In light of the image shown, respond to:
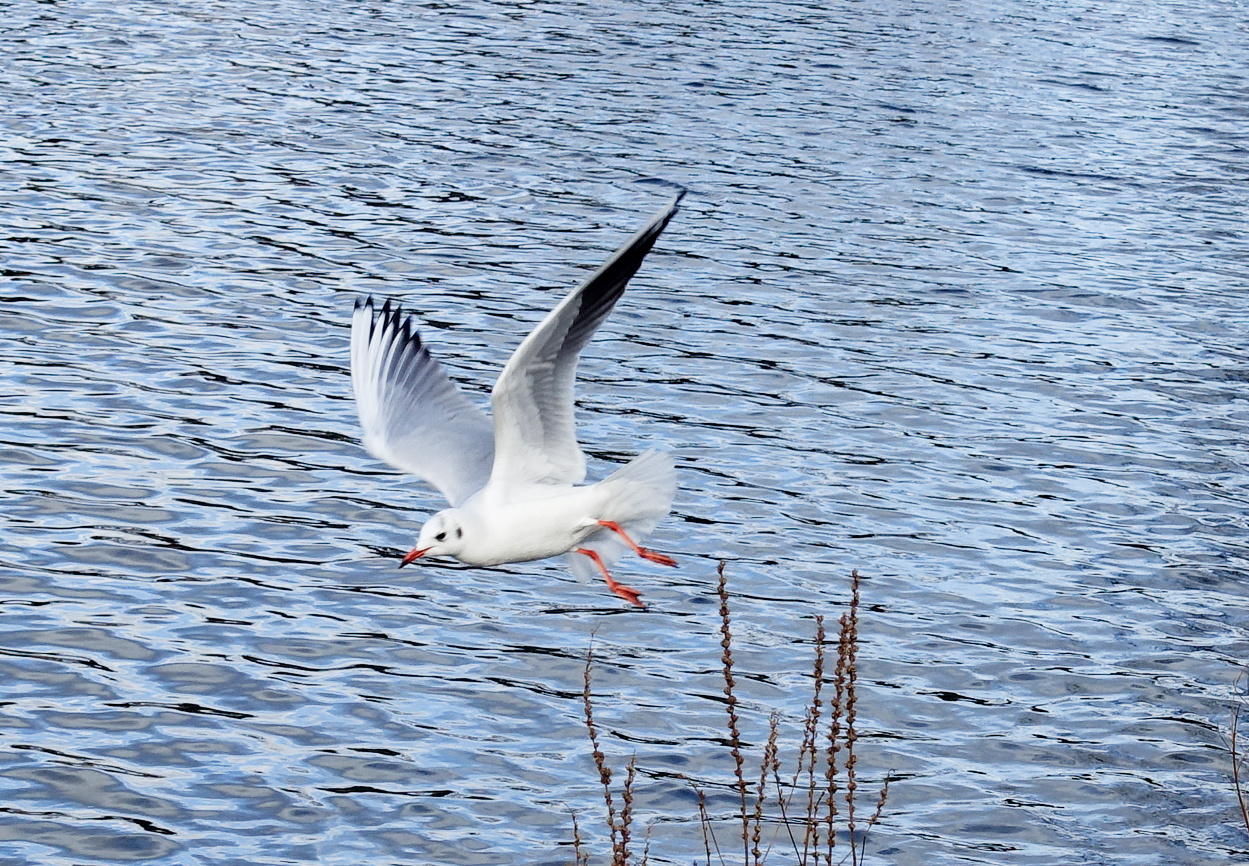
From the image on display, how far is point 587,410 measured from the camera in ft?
39.5

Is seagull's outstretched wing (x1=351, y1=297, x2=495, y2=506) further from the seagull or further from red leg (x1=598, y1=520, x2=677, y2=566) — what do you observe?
red leg (x1=598, y1=520, x2=677, y2=566)

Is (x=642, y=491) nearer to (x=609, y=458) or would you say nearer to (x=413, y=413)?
(x=413, y=413)

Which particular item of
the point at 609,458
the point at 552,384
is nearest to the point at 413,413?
the point at 552,384

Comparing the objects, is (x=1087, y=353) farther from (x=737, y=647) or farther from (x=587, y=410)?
(x=737, y=647)

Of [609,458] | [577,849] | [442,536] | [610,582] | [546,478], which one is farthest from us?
[609,458]

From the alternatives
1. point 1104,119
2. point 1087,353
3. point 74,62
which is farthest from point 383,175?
point 1104,119

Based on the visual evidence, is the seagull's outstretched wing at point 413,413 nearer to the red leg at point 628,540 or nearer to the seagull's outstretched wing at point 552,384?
the seagull's outstretched wing at point 552,384

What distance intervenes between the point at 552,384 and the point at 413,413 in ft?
4.50

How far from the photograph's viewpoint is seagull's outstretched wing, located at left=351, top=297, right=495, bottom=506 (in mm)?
7762

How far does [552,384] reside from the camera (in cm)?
683

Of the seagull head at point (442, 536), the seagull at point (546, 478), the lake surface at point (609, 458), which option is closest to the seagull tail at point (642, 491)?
the seagull at point (546, 478)

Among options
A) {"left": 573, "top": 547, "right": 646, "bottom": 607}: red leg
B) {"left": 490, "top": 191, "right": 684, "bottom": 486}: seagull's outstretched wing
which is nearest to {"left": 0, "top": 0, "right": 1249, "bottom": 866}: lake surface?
{"left": 573, "top": 547, "right": 646, "bottom": 607}: red leg

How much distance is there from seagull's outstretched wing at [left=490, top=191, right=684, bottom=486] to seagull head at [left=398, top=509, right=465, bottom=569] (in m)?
0.31

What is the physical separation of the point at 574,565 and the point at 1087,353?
7.50 meters
